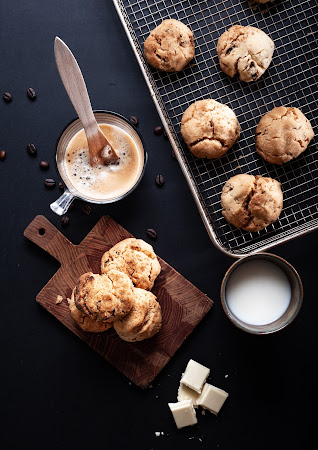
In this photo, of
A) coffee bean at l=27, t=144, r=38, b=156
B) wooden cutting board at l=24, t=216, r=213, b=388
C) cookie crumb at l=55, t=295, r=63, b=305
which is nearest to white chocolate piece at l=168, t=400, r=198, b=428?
wooden cutting board at l=24, t=216, r=213, b=388

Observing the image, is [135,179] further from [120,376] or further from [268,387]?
[268,387]

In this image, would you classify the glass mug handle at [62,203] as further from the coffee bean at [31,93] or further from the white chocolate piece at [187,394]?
the white chocolate piece at [187,394]

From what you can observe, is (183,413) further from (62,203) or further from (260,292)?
(62,203)

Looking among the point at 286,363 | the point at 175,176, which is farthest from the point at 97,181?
the point at 286,363

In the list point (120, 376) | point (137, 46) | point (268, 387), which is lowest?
point (268, 387)

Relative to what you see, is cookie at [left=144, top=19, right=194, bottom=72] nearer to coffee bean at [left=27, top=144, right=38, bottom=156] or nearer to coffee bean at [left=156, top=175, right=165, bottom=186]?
coffee bean at [left=156, top=175, right=165, bottom=186]

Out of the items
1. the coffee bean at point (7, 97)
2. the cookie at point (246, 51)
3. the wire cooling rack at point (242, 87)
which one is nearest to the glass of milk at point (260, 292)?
the wire cooling rack at point (242, 87)

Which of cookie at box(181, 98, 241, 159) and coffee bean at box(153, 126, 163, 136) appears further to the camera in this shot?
coffee bean at box(153, 126, 163, 136)
